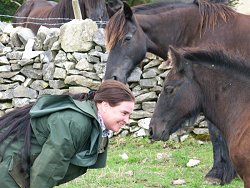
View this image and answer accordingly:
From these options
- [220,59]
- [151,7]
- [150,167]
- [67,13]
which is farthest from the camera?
[67,13]

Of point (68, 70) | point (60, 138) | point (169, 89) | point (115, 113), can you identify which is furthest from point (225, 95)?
point (68, 70)

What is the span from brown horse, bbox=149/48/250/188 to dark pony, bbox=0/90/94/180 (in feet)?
4.29

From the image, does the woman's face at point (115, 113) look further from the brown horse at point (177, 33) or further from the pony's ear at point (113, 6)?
the pony's ear at point (113, 6)

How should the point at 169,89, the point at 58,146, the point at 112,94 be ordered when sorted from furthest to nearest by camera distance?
the point at 169,89 < the point at 112,94 < the point at 58,146

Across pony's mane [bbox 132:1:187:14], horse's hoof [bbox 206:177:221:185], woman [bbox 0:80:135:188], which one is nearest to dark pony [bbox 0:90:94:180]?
woman [bbox 0:80:135:188]

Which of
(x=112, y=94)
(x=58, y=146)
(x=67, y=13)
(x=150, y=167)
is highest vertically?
(x=112, y=94)

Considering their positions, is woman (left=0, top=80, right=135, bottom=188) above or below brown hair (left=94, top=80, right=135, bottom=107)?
below

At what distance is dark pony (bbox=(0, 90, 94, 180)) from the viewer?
131 inches

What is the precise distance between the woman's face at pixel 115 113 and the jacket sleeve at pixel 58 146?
0.13 meters

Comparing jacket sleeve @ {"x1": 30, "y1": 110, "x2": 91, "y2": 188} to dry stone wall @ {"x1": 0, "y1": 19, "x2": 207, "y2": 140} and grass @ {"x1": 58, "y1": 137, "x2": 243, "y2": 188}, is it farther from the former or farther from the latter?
dry stone wall @ {"x1": 0, "y1": 19, "x2": 207, "y2": 140}

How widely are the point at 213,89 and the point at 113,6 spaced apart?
3030mm

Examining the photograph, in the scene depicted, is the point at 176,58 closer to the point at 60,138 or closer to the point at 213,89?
the point at 213,89

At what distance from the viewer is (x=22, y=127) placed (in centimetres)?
342

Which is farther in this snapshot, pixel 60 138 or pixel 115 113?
pixel 115 113
